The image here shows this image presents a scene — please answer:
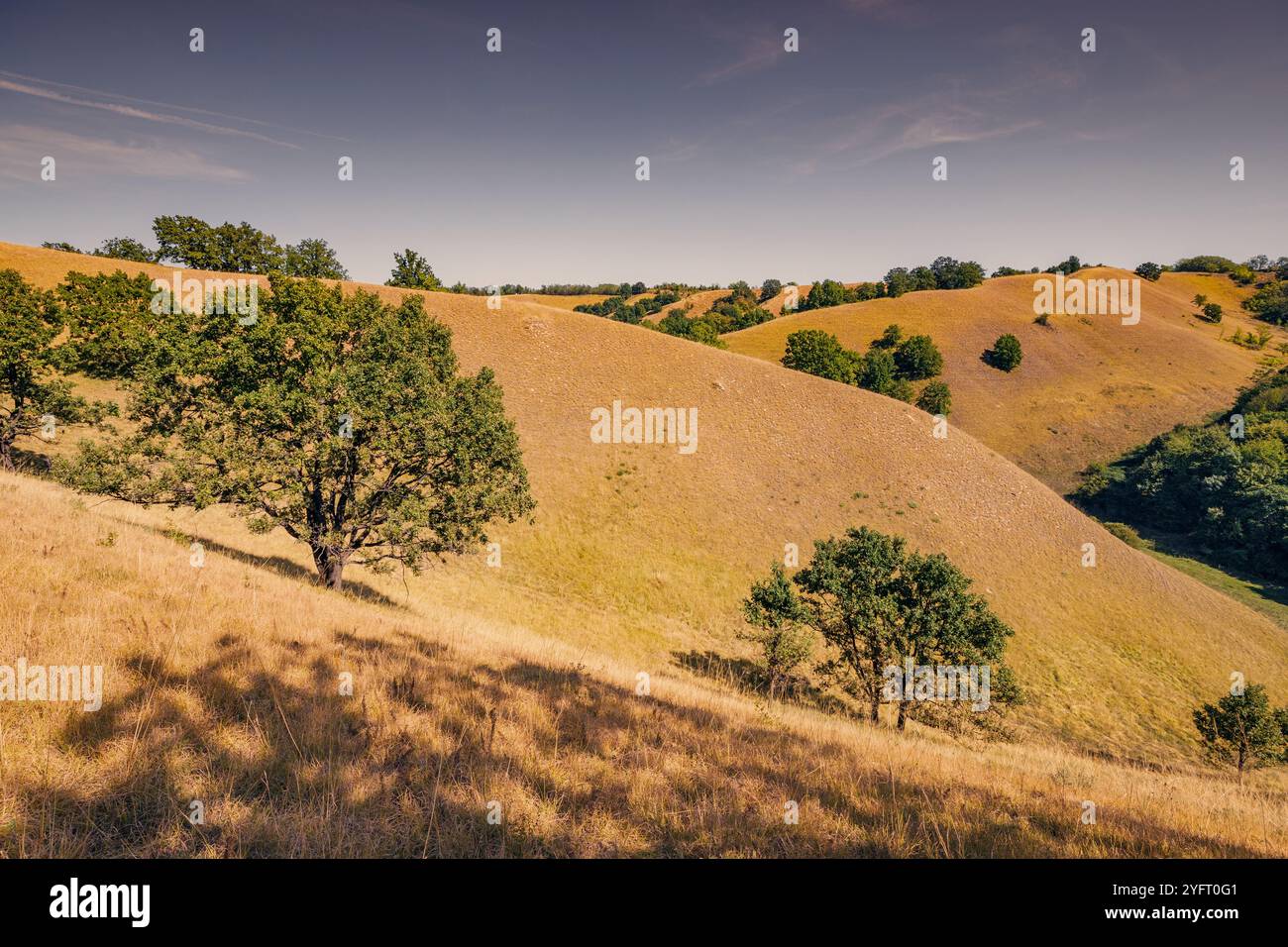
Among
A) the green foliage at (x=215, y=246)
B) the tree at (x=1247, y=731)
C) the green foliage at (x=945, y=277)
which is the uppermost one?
the green foliage at (x=945, y=277)

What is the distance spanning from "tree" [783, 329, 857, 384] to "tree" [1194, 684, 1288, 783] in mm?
59598

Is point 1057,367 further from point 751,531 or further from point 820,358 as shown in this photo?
point 751,531

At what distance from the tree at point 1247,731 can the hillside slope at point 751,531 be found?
3.54 meters

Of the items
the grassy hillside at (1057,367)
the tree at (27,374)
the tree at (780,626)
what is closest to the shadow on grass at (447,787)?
the tree at (780,626)

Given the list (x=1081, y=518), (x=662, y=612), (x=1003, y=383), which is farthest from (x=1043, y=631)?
(x=1003, y=383)

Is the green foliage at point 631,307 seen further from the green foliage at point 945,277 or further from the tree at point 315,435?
the tree at point 315,435

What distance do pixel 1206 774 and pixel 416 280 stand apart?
315 feet

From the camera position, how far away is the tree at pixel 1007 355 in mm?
96688

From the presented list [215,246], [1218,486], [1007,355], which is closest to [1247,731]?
[1218,486]

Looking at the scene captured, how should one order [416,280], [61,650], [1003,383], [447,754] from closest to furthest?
[447,754]
[61,650]
[416,280]
[1003,383]

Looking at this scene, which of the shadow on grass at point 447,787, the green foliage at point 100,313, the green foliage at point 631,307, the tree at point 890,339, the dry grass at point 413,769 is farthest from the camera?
the green foliage at point 631,307
